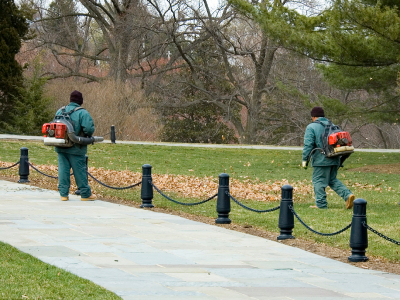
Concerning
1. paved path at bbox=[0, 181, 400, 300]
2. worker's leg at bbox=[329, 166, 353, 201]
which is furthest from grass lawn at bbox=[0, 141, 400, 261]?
paved path at bbox=[0, 181, 400, 300]

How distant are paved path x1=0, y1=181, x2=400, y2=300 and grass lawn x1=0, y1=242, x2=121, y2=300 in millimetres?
185

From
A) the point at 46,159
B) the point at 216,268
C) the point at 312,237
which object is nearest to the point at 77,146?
the point at 312,237

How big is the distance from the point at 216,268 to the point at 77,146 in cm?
608

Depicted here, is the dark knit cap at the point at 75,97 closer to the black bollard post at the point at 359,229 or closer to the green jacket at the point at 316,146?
the green jacket at the point at 316,146

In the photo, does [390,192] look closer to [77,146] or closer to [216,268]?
[77,146]

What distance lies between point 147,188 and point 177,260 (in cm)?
516

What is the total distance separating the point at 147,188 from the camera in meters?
12.7

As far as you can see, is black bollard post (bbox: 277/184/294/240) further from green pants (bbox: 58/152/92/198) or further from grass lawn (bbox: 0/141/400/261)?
green pants (bbox: 58/152/92/198)

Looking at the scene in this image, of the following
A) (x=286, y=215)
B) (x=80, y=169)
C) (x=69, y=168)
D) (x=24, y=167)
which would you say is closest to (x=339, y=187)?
(x=286, y=215)

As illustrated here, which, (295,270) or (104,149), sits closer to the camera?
(295,270)

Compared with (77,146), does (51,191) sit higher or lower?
lower

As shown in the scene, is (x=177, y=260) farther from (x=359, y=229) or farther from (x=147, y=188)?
(x=147, y=188)

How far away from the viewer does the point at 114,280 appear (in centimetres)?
646

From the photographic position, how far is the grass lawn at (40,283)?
5766 mm
